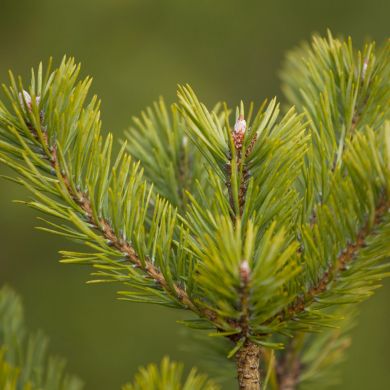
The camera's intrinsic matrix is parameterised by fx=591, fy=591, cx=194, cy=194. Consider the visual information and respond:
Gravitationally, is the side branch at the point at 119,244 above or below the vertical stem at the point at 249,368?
above

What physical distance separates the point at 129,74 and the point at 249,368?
1.80 meters

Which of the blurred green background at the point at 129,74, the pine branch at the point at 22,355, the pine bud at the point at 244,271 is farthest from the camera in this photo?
the blurred green background at the point at 129,74

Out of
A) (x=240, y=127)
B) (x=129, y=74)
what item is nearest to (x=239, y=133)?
(x=240, y=127)

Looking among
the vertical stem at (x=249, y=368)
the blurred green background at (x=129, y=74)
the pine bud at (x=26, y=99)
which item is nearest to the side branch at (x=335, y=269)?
the vertical stem at (x=249, y=368)

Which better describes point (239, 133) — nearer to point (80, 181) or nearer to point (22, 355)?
point (80, 181)

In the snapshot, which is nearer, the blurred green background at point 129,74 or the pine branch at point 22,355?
the pine branch at point 22,355

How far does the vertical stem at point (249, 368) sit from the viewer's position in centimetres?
42

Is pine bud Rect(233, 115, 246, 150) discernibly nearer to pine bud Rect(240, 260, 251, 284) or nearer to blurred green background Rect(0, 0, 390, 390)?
pine bud Rect(240, 260, 251, 284)

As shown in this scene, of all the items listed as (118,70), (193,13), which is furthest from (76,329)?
(193,13)

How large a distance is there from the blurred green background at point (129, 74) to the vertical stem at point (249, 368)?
162 centimetres

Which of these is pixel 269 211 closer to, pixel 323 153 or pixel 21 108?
pixel 323 153

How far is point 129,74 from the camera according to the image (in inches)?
83.0

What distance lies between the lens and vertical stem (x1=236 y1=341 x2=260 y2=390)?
418mm

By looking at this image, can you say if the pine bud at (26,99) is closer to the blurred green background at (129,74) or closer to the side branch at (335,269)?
the side branch at (335,269)
